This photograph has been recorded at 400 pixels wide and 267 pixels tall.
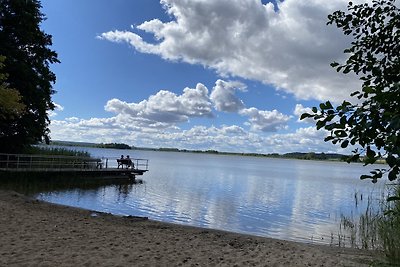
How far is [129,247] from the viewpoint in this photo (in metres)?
8.38

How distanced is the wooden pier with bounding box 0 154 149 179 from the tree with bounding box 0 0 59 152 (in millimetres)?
1617

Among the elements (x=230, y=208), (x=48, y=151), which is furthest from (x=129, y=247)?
(x=48, y=151)

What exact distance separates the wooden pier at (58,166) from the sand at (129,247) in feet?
A: 49.5

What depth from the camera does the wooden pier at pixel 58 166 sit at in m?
25.9

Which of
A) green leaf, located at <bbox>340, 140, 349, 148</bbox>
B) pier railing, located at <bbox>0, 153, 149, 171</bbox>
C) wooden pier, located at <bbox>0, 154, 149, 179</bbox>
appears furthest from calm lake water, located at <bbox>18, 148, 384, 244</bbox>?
green leaf, located at <bbox>340, 140, 349, 148</bbox>

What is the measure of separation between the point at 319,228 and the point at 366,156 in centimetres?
1669

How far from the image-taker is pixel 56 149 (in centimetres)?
3478

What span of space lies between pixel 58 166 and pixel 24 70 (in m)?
7.73

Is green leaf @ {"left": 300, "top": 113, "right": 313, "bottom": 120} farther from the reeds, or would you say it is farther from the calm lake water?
the reeds

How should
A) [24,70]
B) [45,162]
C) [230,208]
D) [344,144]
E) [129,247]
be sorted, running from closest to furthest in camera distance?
[344,144]
[129,247]
[230,208]
[24,70]
[45,162]

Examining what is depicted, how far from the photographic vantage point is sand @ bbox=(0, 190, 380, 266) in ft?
23.3

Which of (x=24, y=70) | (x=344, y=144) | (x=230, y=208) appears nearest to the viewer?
(x=344, y=144)

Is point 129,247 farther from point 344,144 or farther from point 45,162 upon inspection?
point 45,162

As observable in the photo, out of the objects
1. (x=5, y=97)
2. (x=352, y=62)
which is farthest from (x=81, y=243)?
(x=5, y=97)
